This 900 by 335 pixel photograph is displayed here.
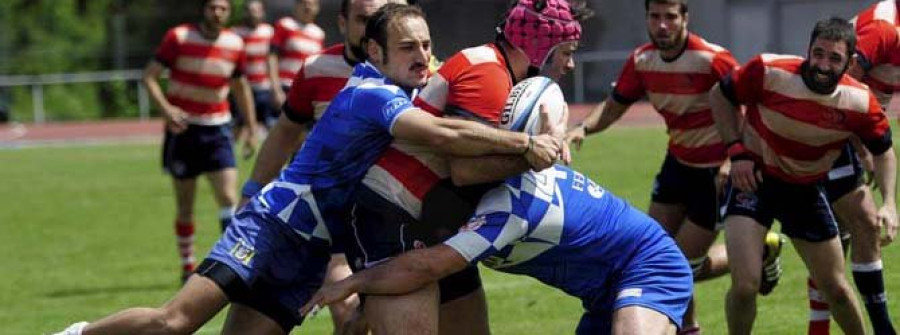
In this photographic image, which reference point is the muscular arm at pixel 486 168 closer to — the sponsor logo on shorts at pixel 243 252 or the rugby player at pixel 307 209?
the rugby player at pixel 307 209

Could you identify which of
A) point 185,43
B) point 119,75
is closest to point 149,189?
point 185,43

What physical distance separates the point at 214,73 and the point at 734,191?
6261 millimetres

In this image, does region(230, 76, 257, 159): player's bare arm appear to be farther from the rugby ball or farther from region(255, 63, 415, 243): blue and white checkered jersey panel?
the rugby ball

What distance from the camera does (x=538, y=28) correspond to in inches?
259

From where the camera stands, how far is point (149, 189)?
2130 centimetres

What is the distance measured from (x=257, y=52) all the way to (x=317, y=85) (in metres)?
13.4

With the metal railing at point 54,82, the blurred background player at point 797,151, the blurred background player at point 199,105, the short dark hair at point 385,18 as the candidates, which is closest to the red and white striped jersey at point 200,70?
the blurred background player at point 199,105

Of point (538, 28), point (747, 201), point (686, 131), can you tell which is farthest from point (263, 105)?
point (538, 28)

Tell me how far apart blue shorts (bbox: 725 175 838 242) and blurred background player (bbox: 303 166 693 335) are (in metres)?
1.81

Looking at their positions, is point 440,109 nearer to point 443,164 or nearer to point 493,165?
point 443,164

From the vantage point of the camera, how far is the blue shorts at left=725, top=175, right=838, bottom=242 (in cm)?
843

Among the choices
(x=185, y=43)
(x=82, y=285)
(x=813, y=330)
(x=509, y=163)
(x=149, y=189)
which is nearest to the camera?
(x=509, y=163)

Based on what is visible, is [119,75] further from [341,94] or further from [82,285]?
[341,94]

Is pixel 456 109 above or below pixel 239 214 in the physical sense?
above
